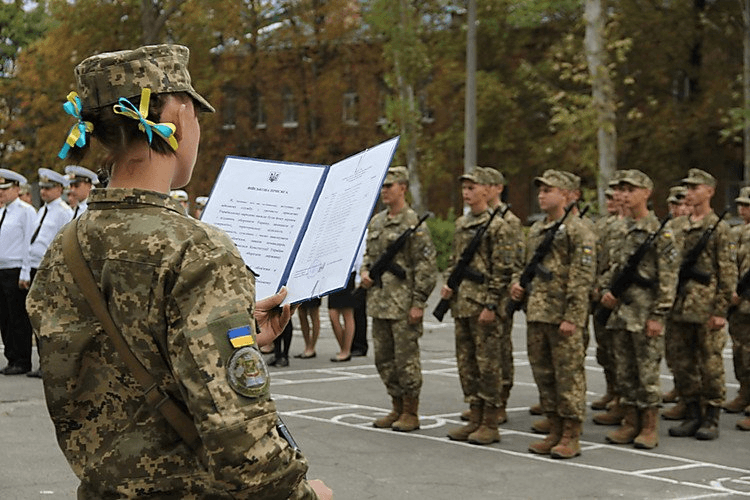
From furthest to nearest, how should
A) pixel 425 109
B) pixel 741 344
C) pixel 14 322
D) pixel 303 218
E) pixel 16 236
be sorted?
1. pixel 425 109
2. pixel 16 236
3. pixel 14 322
4. pixel 741 344
5. pixel 303 218

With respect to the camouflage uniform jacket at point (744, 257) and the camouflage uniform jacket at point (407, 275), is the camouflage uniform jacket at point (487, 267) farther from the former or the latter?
the camouflage uniform jacket at point (744, 257)

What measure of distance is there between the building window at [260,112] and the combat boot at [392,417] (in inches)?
1540

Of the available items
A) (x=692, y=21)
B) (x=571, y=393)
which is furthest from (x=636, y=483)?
(x=692, y=21)

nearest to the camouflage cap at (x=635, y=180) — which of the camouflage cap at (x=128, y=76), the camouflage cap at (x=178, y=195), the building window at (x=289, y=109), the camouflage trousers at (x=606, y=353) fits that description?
the camouflage trousers at (x=606, y=353)

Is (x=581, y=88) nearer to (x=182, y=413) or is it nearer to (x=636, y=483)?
(x=636, y=483)

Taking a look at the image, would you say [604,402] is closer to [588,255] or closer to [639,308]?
[639,308]

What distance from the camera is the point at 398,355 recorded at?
10.1 metres

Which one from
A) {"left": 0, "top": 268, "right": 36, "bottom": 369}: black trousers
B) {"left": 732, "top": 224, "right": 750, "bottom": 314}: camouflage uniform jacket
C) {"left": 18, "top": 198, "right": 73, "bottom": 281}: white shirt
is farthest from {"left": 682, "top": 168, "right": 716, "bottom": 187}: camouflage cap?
{"left": 0, "top": 268, "right": 36, "bottom": 369}: black trousers

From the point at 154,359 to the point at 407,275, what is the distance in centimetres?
773

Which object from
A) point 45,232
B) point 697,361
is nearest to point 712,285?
point 697,361

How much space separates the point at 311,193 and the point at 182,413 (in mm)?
1038

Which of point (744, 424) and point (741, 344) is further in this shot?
point (741, 344)

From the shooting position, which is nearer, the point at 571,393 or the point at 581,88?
the point at 571,393

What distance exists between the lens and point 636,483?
315 inches
